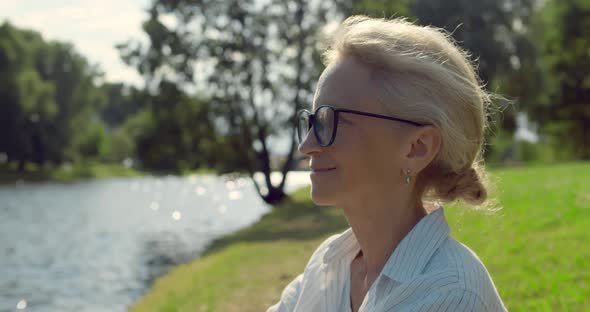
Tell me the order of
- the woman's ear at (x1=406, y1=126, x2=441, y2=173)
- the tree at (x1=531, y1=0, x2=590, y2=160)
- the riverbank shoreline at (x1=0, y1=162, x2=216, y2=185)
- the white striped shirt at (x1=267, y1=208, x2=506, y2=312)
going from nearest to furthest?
the white striped shirt at (x1=267, y1=208, x2=506, y2=312) < the woman's ear at (x1=406, y1=126, x2=441, y2=173) < the tree at (x1=531, y1=0, x2=590, y2=160) < the riverbank shoreline at (x1=0, y1=162, x2=216, y2=185)

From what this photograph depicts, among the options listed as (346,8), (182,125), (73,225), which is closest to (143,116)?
(182,125)

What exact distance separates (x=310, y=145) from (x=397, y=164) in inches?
11.2

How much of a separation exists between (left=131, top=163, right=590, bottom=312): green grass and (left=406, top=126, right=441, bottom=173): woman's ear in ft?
1.78

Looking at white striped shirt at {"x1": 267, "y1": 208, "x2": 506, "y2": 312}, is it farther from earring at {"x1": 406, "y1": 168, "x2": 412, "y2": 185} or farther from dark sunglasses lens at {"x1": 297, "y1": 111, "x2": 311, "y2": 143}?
dark sunglasses lens at {"x1": 297, "y1": 111, "x2": 311, "y2": 143}

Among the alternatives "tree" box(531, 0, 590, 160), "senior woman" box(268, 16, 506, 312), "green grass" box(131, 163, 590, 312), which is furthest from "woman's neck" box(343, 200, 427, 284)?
"tree" box(531, 0, 590, 160)

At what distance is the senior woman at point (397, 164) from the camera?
1870mm

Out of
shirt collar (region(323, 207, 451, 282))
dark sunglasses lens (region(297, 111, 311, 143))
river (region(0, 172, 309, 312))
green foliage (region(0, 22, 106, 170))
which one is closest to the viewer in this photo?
shirt collar (region(323, 207, 451, 282))

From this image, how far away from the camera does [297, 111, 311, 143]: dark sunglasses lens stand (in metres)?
2.23

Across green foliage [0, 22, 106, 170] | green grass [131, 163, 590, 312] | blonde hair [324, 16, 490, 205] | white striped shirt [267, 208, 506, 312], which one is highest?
blonde hair [324, 16, 490, 205]

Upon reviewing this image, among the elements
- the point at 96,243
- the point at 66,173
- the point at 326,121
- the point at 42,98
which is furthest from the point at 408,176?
the point at 66,173

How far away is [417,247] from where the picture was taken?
1.96 metres

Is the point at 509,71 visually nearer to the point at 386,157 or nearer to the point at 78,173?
the point at 386,157

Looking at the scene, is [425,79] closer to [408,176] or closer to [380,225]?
[408,176]

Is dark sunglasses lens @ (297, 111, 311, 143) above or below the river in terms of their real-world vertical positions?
above
